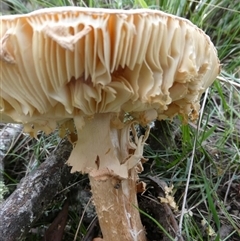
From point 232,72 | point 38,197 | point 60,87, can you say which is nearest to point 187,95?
point 60,87

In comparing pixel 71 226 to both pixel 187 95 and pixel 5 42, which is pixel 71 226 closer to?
pixel 187 95

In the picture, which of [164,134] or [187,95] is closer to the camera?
[187,95]

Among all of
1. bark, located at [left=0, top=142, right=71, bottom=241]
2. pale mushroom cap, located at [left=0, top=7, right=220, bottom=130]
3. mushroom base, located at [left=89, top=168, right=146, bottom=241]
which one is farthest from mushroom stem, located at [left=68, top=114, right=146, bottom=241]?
bark, located at [left=0, top=142, right=71, bottom=241]

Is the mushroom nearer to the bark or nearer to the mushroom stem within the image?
the mushroom stem

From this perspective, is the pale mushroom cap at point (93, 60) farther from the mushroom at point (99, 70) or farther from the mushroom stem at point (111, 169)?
the mushroom stem at point (111, 169)

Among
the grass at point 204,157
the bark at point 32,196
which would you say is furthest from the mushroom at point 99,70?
the grass at point 204,157

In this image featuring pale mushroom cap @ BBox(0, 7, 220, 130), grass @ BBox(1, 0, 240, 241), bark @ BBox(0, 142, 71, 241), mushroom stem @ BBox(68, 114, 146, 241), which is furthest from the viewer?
grass @ BBox(1, 0, 240, 241)
